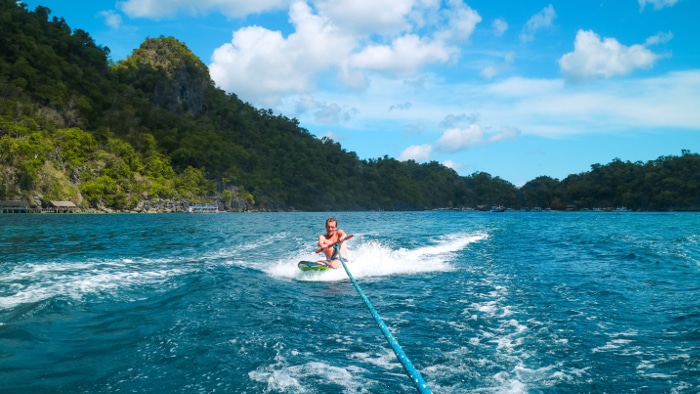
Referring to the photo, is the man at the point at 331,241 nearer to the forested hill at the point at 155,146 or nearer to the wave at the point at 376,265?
the wave at the point at 376,265

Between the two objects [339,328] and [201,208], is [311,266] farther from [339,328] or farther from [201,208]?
[201,208]

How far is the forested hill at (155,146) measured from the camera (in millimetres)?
80500

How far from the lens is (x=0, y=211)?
60.8 metres

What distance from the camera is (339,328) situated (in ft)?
27.0

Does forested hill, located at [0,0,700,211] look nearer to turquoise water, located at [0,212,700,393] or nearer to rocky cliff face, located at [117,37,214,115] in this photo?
rocky cliff face, located at [117,37,214,115]

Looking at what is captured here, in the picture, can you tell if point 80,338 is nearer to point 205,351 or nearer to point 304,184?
point 205,351

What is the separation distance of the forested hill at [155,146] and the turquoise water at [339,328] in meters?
69.9

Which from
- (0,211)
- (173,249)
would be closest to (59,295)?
(173,249)

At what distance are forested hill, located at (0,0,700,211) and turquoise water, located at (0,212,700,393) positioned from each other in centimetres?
6990

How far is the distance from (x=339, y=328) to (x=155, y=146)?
118997 mm

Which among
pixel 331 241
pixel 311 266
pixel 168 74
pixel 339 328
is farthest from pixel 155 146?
pixel 339 328

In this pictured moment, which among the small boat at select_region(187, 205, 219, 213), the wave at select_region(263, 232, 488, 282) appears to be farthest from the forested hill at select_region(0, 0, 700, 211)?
the wave at select_region(263, 232, 488, 282)

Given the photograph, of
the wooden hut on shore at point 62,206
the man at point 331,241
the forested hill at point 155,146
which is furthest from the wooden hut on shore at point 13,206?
the man at point 331,241

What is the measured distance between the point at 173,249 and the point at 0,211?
5486 centimetres
